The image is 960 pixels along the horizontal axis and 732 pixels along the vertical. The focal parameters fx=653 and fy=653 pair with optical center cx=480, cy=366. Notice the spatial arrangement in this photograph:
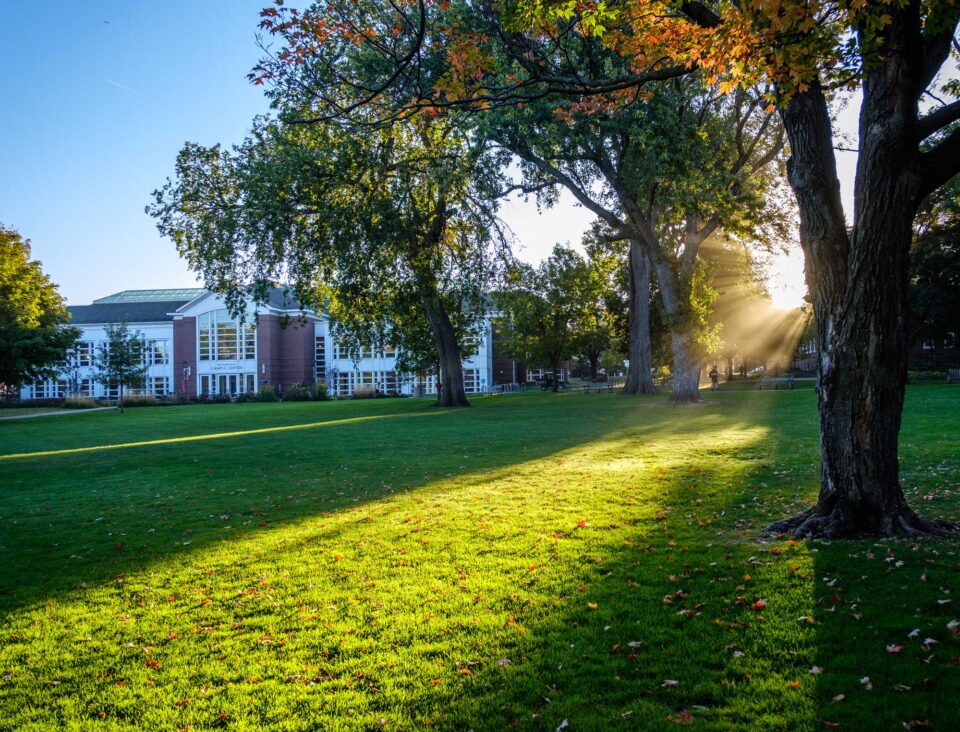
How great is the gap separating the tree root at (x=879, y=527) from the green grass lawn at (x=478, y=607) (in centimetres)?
31

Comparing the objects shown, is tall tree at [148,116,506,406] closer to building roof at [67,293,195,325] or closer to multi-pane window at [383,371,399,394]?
multi-pane window at [383,371,399,394]

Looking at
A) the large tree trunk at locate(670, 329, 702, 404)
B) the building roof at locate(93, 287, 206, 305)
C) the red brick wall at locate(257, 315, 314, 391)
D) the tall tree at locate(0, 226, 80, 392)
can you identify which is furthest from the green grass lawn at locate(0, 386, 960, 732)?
the building roof at locate(93, 287, 206, 305)

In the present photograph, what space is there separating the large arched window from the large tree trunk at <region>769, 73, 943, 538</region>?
66388 mm

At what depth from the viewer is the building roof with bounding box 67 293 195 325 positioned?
2761 inches

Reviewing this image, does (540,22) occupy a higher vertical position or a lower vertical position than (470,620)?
higher

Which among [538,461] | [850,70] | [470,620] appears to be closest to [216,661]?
[470,620]

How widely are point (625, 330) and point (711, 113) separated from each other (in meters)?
28.4

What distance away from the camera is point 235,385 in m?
68.0

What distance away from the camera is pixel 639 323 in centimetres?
3806

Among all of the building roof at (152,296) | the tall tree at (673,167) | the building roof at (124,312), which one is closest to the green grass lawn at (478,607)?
the tall tree at (673,167)

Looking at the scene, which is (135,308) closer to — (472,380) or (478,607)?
(472,380)

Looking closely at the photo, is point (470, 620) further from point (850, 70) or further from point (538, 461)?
point (538, 461)

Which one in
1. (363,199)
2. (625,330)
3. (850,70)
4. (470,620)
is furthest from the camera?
(625,330)

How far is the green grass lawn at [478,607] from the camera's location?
12.2 feet
